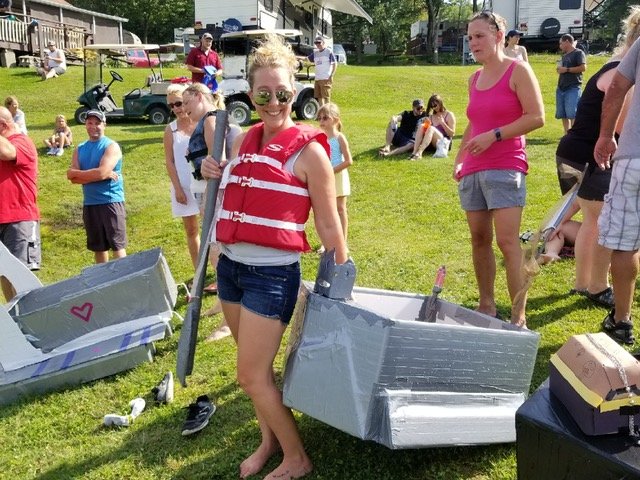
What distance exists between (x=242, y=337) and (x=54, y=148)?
1022cm

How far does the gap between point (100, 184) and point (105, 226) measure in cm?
37

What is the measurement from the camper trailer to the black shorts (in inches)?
1315

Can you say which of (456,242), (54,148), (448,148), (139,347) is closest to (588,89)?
(456,242)

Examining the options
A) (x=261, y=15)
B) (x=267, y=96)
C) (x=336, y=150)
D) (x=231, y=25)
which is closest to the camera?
(x=267, y=96)

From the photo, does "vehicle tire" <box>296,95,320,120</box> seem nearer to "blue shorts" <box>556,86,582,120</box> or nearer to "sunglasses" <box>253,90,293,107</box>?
"blue shorts" <box>556,86,582,120</box>

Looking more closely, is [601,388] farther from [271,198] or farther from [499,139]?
[499,139]

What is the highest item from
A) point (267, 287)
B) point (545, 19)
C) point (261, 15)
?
point (545, 19)

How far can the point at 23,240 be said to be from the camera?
4.92 metres

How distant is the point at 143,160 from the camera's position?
11.1 m

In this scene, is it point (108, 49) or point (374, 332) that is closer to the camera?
point (374, 332)

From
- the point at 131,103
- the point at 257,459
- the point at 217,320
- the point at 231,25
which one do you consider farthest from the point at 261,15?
the point at 257,459

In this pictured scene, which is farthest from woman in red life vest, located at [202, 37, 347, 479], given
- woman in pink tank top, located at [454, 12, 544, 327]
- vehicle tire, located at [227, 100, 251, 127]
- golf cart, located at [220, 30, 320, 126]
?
golf cart, located at [220, 30, 320, 126]

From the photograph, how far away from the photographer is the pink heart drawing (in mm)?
4430

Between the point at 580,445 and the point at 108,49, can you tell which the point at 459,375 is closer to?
the point at 580,445
